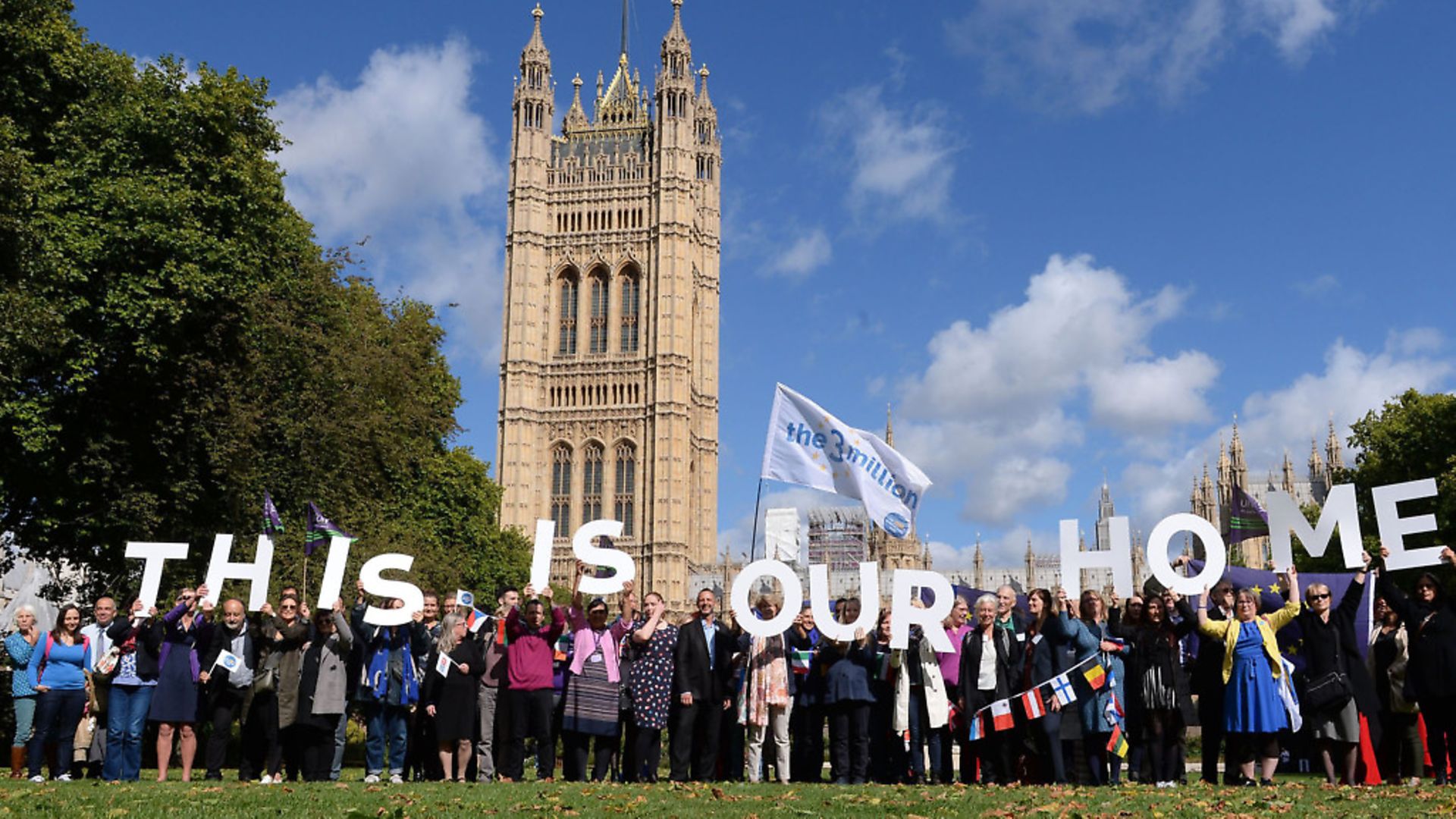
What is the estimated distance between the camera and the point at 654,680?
1123cm

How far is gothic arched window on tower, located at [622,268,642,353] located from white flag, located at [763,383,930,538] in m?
68.2

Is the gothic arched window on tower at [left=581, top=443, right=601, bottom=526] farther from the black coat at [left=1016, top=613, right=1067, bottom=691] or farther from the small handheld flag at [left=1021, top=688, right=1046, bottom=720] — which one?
the small handheld flag at [left=1021, top=688, right=1046, bottom=720]

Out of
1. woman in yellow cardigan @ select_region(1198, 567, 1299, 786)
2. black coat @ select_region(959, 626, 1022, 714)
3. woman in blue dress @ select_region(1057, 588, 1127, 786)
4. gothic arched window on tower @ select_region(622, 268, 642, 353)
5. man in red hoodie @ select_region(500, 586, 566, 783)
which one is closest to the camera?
woman in yellow cardigan @ select_region(1198, 567, 1299, 786)

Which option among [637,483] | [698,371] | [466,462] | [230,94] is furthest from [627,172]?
[230,94]

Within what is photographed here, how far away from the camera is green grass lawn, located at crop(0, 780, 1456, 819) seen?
7293 millimetres

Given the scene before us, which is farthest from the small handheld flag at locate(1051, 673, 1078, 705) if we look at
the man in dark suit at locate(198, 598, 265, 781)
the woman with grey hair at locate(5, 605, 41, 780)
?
the woman with grey hair at locate(5, 605, 41, 780)

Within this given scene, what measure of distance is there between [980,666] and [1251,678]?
2241 millimetres

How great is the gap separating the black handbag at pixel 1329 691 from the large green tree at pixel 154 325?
14.4 metres

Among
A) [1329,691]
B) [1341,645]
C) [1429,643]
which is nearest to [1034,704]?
[1329,691]

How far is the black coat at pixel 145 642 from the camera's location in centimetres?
1088

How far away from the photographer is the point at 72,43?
19.4 meters

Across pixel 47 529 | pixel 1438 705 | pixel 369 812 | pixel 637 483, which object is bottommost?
pixel 369 812

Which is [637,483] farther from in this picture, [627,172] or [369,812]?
[369,812]

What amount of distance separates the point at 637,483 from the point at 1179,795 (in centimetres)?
7219
